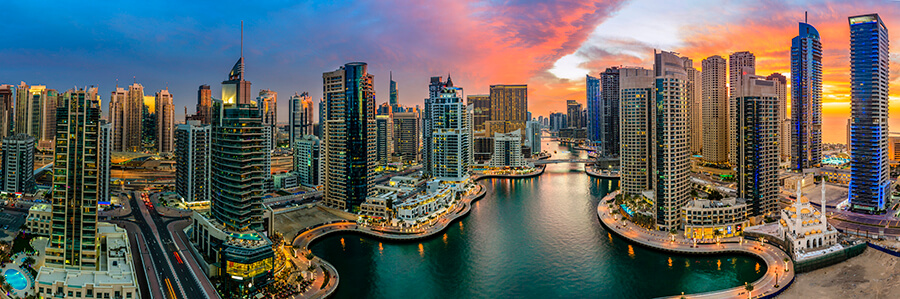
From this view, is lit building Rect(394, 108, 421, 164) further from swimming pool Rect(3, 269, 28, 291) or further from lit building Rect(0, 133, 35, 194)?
swimming pool Rect(3, 269, 28, 291)

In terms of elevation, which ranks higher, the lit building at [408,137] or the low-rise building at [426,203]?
the lit building at [408,137]

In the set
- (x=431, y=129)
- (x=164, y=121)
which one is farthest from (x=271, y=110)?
(x=431, y=129)

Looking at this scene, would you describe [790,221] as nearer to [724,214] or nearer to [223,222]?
[724,214]

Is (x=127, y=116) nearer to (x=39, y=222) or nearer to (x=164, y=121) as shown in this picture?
(x=164, y=121)

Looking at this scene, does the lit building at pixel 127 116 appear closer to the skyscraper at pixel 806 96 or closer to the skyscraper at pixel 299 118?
the skyscraper at pixel 299 118

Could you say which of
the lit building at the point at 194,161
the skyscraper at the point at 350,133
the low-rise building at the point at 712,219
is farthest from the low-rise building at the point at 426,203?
the low-rise building at the point at 712,219

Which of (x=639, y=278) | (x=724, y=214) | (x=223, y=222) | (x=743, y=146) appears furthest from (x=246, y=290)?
(x=743, y=146)
